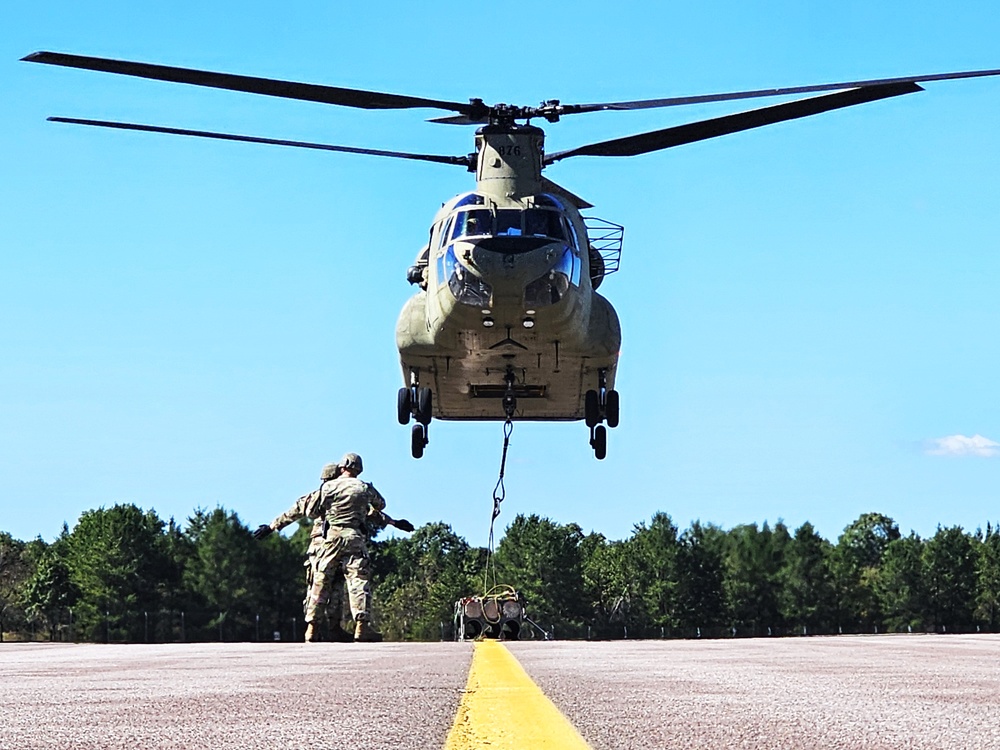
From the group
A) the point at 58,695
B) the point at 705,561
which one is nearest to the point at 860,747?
the point at 58,695

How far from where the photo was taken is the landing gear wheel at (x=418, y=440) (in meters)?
26.0

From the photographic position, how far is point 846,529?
18962 cm

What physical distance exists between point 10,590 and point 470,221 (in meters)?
132

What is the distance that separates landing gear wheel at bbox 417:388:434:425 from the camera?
81.5 ft

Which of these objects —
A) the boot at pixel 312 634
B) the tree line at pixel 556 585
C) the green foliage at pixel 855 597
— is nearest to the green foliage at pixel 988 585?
the tree line at pixel 556 585

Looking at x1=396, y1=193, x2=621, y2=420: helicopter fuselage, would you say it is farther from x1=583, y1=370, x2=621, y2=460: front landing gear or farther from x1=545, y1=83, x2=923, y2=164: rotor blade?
x1=545, y1=83, x2=923, y2=164: rotor blade

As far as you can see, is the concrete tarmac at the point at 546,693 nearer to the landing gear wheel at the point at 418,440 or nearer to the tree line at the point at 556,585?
the landing gear wheel at the point at 418,440

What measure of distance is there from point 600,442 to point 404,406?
3893mm

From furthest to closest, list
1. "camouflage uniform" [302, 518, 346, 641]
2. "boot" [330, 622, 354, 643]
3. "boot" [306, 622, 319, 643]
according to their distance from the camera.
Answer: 1. "boot" [330, 622, 354, 643]
2. "boot" [306, 622, 319, 643]
3. "camouflage uniform" [302, 518, 346, 641]

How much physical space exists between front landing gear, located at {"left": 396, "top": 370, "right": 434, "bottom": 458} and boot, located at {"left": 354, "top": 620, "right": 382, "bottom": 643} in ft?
24.6

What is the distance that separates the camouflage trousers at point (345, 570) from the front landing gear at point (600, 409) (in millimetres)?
8159

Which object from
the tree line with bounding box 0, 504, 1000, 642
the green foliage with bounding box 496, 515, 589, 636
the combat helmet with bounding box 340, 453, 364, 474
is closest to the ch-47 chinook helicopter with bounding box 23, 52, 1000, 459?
the combat helmet with bounding box 340, 453, 364, 474

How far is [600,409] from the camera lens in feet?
83.0

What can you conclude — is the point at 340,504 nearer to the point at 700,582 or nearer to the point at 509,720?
the point at 509,720
